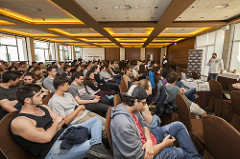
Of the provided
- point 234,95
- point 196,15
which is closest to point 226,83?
point 196,15

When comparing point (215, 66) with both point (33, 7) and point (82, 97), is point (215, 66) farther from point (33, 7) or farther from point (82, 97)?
point (33, 7)

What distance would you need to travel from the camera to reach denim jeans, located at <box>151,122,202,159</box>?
133 centimetres

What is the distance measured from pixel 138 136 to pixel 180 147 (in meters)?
0.65

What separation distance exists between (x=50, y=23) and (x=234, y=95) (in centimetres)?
738

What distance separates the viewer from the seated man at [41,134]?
120 cm

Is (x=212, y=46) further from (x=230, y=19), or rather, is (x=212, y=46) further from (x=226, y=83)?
(x=226, y=83)

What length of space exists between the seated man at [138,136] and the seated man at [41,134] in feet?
1.11

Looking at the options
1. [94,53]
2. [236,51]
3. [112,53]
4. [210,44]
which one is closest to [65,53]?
[94,53]

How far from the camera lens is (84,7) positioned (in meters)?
4.27

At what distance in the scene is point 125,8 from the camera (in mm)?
4410

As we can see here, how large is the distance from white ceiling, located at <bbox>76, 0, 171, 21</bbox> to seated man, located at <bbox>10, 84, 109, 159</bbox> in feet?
11.6

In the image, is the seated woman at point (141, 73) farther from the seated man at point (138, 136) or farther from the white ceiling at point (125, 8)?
the seated man at point (138, 136)

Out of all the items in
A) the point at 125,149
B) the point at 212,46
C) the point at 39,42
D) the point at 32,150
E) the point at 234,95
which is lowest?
the point at 32,150

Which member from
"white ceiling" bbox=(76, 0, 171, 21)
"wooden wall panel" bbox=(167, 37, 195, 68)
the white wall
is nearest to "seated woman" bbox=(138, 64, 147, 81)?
"white ceiling" bbox=(76, 0, 171, 21)
